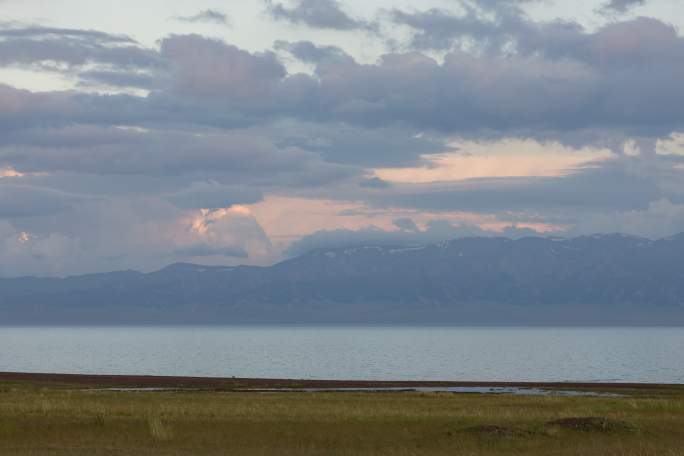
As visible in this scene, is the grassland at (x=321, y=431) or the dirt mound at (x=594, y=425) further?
the dirt mound at (x=594, y=425)

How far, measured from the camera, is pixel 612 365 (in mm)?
173875

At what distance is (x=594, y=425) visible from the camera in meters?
39.7

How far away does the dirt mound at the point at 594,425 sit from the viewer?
39.5 m

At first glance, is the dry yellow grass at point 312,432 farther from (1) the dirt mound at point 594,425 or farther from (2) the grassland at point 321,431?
(1) the dirt mound at point 594,425

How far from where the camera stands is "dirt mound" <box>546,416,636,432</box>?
129 feet

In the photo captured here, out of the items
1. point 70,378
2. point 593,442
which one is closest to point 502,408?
point 593,442

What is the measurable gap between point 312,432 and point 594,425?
36.1 feet

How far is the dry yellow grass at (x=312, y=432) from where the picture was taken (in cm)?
3525

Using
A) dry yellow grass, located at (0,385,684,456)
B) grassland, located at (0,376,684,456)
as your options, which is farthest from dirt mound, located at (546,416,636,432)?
dry yellow grass, located at (0,385,684,456)

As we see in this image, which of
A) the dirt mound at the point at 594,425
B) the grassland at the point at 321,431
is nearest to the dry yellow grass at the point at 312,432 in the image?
the grassland at the point at 321,431

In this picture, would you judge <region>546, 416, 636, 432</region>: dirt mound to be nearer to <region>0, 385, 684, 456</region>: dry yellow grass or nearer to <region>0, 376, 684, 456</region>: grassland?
<region>0, 376, 684, 456</region>: grassland

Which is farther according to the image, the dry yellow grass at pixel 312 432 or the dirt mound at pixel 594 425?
the dirt mound at pixel 594 425

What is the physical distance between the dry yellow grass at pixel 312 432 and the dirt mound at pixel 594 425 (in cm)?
22

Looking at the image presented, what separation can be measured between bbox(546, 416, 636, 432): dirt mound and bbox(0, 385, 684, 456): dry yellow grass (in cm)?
22
